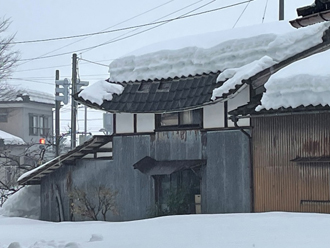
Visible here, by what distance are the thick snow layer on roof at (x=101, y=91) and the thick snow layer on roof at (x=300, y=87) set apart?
5894mm

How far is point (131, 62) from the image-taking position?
18.6 metres

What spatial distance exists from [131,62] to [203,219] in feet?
26.7

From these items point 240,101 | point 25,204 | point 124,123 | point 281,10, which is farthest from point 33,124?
point 240,101

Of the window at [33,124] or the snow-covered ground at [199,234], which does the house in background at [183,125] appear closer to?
the snow-covered ground at [199,234]

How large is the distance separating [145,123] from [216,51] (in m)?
3.19

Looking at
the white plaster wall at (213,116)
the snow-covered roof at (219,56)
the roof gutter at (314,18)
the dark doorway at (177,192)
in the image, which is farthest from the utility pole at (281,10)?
the roof gutter at (314,18)

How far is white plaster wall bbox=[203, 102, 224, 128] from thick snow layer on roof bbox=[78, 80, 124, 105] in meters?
3.38

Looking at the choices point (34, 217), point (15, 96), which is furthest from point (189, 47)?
point (15, 96)

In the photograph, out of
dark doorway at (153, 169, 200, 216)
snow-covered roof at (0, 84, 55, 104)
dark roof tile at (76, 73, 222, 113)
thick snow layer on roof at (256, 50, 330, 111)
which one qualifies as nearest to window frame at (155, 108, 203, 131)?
dark roof tile at (76, 73, 222, 113)

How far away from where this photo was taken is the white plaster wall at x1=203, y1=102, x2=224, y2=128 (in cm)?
1593

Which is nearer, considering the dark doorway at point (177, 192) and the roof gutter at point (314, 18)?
the roof gutter at point (314, 18)

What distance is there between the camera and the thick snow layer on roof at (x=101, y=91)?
17812 mm

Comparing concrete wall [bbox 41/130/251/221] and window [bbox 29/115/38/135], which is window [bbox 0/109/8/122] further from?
concrete wall [bbox 41/130/251/221]

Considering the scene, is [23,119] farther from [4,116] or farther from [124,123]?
[124,123]
